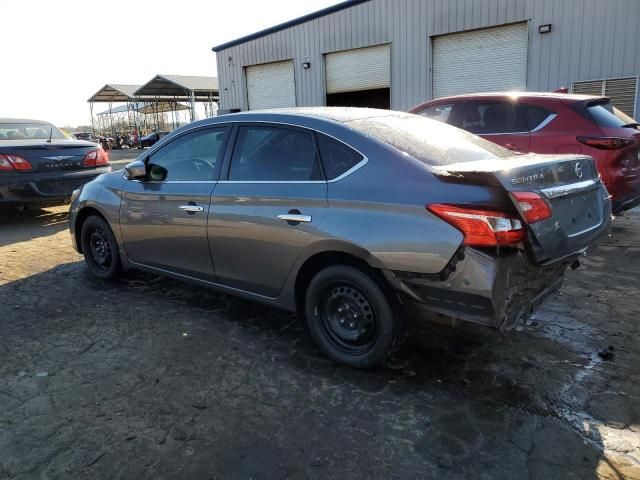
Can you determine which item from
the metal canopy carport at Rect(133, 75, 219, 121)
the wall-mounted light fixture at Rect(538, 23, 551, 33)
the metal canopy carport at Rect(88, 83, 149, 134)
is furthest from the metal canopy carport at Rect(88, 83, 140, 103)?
the wall-mounted light fixture at Rect(538, 23, 551, 33)

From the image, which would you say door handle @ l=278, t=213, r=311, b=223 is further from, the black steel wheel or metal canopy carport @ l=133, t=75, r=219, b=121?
metal canopy carport @ l=133, t=75, r=219, b=121

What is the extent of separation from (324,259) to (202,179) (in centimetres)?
132

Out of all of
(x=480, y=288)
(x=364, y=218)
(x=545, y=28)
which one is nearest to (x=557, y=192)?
(x=480, y=288)

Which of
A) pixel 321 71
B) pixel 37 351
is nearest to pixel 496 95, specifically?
pixel 37 351

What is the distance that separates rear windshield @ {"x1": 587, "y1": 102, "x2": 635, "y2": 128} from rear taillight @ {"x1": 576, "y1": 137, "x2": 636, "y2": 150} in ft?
0.66

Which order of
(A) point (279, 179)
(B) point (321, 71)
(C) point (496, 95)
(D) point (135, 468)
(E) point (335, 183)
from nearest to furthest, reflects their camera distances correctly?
(D) point (135, 468)
(E) point (335, 183)
(A) point (279, 179)
(C) point (496, 95)
(B) point (321, 71)

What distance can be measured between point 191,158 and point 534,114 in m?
4.09

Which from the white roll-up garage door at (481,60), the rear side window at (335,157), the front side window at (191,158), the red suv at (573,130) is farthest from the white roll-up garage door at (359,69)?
the rear side window at (335,157)

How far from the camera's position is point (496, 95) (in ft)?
20.9

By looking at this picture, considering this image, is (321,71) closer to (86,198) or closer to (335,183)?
(86,198)

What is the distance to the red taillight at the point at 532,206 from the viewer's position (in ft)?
8.52

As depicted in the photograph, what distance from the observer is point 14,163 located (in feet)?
24.6

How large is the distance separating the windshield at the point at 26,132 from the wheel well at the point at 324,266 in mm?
6972

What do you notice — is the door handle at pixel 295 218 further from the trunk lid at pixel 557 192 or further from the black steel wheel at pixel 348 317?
the trunk lid at pixel 557 192
